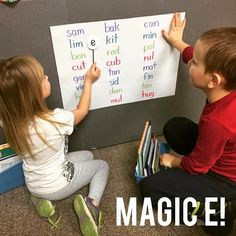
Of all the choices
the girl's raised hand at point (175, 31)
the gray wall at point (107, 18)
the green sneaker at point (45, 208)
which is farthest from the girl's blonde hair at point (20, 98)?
the girl's raised hand at point (175, 31)

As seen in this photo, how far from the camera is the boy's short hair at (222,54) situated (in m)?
0.82

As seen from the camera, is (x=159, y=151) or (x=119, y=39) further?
(x=159, y=151)

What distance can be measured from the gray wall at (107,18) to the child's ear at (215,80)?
30cm

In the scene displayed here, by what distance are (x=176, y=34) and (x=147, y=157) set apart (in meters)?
0.46

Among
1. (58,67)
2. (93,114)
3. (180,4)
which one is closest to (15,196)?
(93,114)

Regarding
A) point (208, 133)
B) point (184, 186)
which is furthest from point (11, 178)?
point (208, 133)

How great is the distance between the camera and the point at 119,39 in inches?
41.2

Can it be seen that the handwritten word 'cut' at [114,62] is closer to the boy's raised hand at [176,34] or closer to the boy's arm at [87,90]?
the boy's arm at [87,90]

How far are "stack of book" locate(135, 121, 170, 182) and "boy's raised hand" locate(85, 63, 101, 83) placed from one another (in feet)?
0.90

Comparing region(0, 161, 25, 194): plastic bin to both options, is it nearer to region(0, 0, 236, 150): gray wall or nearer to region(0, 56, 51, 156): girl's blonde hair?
region(0, 0, 236, 150): gray wall

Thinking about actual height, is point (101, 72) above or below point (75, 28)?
below

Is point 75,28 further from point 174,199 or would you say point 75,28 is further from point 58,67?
point 174,199

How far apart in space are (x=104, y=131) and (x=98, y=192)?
0.97ft

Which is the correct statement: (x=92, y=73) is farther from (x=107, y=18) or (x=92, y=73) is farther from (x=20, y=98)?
(x=20, y=98)
